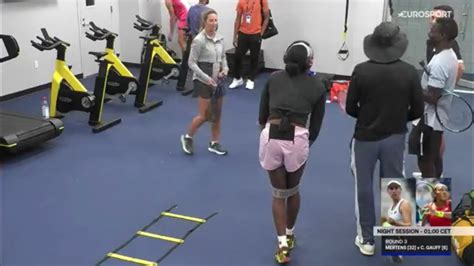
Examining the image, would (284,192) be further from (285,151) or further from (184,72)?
(184,72)

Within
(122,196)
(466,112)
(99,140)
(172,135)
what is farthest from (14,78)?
(466,112)

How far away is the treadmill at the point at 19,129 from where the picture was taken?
512cm

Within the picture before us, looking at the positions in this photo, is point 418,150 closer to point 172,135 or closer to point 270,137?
point 270,137

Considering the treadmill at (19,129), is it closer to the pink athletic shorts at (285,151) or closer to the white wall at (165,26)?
the white wall at (165,26)

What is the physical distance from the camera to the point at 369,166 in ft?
11.3

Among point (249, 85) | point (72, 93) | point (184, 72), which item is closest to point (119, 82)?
point (72, 93)

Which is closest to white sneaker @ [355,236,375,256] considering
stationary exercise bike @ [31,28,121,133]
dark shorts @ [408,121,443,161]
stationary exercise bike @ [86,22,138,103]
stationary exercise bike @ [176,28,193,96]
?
dark shorts @ [408,121,443,161]

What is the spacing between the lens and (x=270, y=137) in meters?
3.30

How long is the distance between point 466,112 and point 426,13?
3732mm

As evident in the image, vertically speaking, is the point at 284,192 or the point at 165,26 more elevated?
the point at 165,26

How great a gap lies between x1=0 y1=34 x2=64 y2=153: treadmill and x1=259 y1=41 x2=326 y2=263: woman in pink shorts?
2.97 m

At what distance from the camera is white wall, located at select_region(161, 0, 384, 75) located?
8.07 meters

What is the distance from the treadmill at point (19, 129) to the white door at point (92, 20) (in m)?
2.81

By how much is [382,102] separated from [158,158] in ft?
9.21
